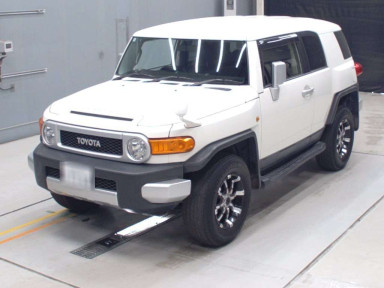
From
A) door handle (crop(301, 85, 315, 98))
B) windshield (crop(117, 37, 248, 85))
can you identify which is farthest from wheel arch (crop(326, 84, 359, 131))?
windshield (crop(117, 37, 248, 85))

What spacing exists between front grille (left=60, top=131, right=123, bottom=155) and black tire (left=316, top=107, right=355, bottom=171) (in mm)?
3100

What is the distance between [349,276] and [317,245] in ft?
1.99

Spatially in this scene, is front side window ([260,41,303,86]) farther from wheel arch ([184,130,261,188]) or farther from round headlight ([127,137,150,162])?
round headlight ([127,137,150,162])

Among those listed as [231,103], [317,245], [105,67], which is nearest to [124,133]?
[231,103]

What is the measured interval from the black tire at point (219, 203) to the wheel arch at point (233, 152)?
0.39 ft

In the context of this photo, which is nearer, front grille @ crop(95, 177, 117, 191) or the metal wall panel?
front grille @ crop(95, 177, 117, 191)

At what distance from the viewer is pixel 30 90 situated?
9.21 m

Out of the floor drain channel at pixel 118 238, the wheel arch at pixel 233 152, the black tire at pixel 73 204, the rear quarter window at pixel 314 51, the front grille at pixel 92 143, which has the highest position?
the rear quarter window at pixel 314 51

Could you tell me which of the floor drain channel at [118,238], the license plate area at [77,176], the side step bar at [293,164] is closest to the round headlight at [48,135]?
the license plate area at [77,176]

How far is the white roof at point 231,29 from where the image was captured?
19.5 feet

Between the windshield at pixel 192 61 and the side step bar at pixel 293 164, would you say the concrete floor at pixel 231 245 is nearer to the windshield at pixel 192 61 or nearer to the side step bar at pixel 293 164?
the side step bar at pixel 293 164

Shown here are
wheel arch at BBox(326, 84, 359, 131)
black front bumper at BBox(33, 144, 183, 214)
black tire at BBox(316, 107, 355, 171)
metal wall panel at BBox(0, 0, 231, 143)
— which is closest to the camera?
black front bumper at BBox(33, 144, 183, 214)

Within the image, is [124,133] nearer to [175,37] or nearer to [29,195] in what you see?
[175,37]

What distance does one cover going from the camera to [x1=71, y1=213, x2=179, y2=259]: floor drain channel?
17.1ft
